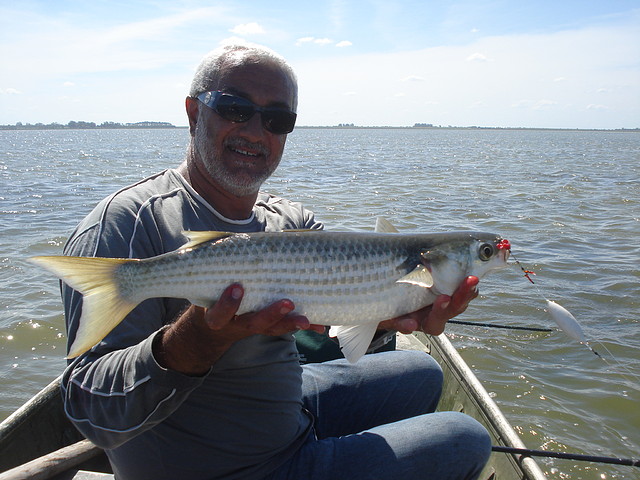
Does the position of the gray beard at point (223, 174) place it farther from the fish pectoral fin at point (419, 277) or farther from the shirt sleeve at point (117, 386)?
the fish pectoral fin at point (419, 277)

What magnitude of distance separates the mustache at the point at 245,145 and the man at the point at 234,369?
0.03 feet

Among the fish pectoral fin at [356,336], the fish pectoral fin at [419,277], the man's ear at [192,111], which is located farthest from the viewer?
the man's ear at [192,111]

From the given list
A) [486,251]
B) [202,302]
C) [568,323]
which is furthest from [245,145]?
[568,323]

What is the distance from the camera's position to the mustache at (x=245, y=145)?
12.5ft

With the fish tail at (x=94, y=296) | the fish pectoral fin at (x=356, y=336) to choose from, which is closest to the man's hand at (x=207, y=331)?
the fish tail at (x=94, y=296)

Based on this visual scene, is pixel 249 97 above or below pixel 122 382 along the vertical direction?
above

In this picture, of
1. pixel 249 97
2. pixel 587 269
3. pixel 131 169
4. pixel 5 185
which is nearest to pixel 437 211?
pixel 587 269

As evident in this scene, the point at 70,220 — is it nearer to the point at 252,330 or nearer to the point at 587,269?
the point at 587,269

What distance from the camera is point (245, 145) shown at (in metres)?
3.84

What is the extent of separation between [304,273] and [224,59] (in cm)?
178

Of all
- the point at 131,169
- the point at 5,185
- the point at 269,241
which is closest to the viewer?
the point at 269,241

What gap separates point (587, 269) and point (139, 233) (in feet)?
39.5

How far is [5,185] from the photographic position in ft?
84.9

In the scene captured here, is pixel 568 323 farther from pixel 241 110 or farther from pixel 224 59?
pixel 224 59
